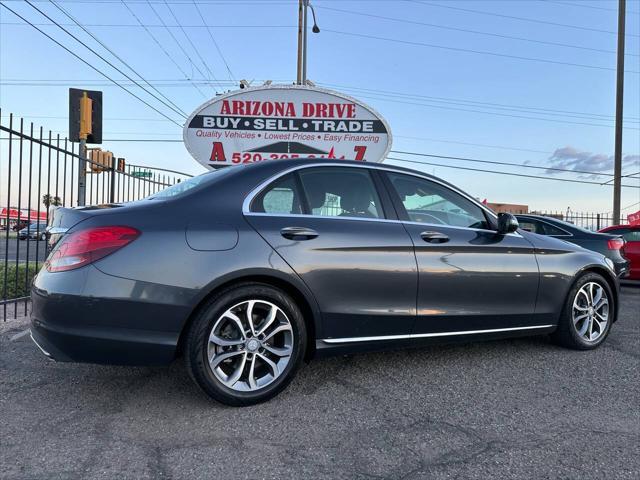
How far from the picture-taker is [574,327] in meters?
4.20

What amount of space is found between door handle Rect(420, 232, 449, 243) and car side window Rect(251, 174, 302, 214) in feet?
3.12

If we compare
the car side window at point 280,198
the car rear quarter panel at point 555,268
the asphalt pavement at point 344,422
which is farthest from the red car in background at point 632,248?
the car side window at point 280,198

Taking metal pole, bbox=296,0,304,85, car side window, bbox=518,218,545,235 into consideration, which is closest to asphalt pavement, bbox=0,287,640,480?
car side window, bbox=518,218,545,235

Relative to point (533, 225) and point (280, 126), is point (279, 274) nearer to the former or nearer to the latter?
point (533, 225)

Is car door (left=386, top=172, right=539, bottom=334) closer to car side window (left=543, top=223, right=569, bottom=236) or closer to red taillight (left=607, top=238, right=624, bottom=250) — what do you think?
red taillight (left=607, top=238, right=624, bottom=250)

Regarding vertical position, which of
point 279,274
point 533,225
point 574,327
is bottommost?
point 574,327

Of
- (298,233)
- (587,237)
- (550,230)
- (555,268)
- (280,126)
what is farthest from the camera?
(280,126)

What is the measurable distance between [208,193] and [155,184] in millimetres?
7154

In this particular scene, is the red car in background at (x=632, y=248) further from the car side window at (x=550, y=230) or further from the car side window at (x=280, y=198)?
the car side window at (x=280, y=198)

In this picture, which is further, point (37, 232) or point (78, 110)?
point (78, 110)

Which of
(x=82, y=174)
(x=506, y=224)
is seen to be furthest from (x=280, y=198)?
(x=82, y=174)

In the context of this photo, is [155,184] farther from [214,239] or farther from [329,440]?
[329,440]

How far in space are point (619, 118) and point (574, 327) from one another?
16597 mm

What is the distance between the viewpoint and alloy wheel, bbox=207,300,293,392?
2.83 m
